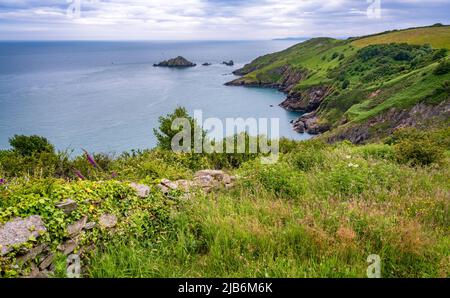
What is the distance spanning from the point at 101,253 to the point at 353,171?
6.10 metres

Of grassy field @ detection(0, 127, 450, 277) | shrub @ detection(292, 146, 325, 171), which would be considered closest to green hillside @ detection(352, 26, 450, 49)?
shrub @ detection(292, 146, 325, 171)

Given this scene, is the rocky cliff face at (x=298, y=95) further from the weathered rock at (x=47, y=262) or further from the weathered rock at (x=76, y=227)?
the weathered rock at (x=47, y=262)

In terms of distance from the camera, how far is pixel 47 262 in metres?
4.87

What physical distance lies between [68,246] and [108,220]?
30.7 inches

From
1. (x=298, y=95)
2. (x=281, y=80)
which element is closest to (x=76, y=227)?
(x=298, y=95)

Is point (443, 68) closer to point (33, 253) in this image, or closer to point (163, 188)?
point (163, 188)

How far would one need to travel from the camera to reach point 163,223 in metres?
6.06

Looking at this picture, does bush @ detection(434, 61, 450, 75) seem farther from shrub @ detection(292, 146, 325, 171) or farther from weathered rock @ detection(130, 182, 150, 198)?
weathered rock @ detection(130, 182, 150, 198)

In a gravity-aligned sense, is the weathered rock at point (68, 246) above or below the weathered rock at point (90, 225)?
below

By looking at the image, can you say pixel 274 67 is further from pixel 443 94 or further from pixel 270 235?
pixel 270 235

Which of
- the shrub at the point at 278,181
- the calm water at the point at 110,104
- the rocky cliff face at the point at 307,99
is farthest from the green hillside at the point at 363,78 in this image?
the shrub at the point at 278,181

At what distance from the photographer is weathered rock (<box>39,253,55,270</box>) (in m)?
4.80

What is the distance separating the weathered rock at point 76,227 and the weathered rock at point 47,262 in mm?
401

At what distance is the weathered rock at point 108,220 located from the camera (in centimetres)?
564
